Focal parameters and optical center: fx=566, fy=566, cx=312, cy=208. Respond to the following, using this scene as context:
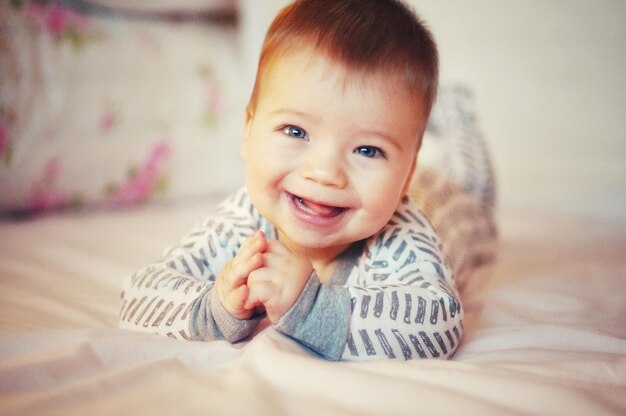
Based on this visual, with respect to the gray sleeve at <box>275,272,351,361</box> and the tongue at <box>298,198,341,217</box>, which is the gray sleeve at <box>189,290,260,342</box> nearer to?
the gray sleeve at <box>275,272,351,361</box>

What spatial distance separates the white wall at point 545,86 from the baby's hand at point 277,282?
1.36 m

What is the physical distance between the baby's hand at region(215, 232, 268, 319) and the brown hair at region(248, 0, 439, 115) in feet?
0.79

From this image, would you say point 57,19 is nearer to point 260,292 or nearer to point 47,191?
point 47,191

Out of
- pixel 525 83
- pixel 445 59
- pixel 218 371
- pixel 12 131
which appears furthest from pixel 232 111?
pixel 218 371

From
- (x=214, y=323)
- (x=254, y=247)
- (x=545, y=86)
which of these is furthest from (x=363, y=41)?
(x=545, y=86)

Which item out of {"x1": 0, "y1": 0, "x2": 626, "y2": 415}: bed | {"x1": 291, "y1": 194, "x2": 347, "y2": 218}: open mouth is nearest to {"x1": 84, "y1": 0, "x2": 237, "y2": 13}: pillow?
{"x1": 0, "y1": 0, "x2": 626, "y2": 415}: bed

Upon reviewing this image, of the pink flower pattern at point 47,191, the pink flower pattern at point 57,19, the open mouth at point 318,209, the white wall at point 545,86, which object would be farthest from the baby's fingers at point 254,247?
the white wall at point 545,86

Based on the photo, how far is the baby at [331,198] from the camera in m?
0.67

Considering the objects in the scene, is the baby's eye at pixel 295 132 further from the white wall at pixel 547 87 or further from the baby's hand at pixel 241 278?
the white wall at pixel 547 87

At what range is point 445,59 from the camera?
216 cm

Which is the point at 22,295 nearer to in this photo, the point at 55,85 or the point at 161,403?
the point at 161,403

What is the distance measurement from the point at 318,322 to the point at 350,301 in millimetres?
49

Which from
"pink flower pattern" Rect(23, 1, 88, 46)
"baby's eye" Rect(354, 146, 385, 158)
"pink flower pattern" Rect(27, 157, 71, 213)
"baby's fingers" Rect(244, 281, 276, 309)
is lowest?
"pink flower pattern" Rect(27, 157, 71, 213)

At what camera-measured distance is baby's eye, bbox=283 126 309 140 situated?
725 millimetres
